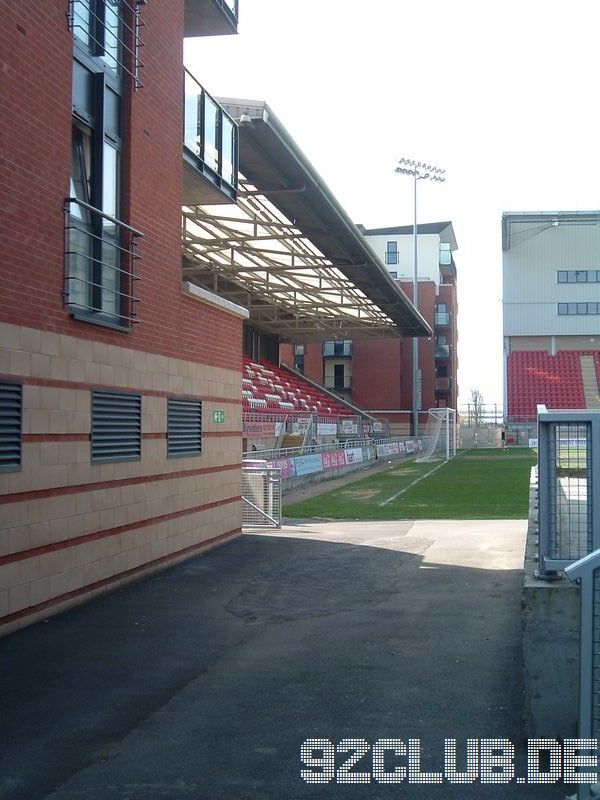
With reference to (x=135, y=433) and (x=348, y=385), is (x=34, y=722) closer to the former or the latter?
(x=135, y=433)

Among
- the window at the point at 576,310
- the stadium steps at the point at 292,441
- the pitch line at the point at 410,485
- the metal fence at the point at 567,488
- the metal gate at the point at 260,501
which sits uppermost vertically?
the window at the point at 576,310

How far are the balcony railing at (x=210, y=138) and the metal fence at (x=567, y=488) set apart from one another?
379 inches

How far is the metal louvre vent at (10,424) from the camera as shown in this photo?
8.95m

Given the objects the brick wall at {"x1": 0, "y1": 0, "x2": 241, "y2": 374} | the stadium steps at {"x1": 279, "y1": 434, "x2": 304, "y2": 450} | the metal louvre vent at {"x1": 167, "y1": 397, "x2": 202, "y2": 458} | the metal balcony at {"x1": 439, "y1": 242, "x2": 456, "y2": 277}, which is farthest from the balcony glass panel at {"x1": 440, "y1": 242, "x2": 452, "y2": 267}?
the brick wall at {"x1": 0, "y1": 0, "x2": 241, "y2": 374}

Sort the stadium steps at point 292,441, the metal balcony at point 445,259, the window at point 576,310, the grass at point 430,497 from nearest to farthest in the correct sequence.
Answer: the grass at point 430,497
the stadium steps at point 292,441
the window at point 576,310
the metal balcony at point 445,259

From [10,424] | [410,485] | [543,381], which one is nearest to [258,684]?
[10,424]

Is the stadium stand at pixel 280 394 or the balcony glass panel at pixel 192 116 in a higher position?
the balcony glass panel at pixel 192 116

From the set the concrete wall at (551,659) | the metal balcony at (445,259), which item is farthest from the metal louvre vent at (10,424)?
the metal balcony at (445,259)

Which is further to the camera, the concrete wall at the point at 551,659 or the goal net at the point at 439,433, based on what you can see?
the goal net at the point at 439,433

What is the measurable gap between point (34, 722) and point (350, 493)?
23.4 metres

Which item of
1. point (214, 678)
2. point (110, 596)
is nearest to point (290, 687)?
point (214, 678)

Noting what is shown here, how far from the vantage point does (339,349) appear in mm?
72438

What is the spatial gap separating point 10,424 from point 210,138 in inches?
323

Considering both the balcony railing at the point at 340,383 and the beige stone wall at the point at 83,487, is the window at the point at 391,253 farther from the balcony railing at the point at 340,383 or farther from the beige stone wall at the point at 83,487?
the beige stone wall at the point at 83,487
